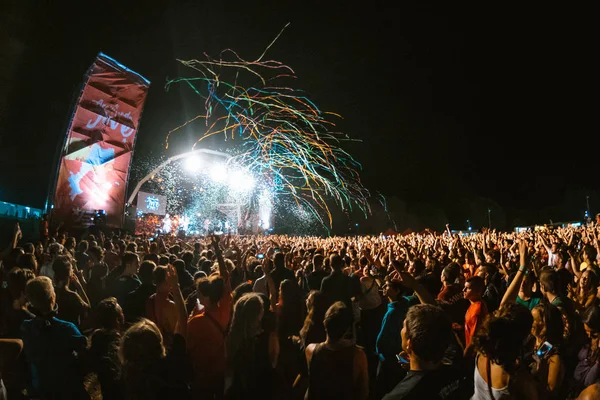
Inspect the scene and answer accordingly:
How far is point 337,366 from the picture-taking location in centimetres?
267

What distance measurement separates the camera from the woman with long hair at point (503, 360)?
2.17 meters

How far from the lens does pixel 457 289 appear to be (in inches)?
190

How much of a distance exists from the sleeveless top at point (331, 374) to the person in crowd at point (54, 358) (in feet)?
5.47

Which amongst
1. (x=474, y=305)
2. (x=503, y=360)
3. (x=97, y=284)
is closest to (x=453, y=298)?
(x=474, y=305)

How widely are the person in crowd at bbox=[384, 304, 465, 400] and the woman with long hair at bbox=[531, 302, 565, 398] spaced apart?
82 cm

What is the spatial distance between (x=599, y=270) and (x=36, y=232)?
18.3 metres

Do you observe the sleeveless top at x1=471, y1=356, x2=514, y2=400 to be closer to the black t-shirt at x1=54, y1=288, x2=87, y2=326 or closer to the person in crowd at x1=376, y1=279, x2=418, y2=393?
the person in crowd at x1=376, y1=279, x2=418, y2=393

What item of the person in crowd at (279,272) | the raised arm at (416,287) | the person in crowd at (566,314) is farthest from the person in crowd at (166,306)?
the person in crowd at (566,314)

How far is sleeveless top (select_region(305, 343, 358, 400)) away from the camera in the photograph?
8.72ft

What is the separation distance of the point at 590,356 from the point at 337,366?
5.56ft

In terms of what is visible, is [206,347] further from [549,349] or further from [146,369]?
[549,349]

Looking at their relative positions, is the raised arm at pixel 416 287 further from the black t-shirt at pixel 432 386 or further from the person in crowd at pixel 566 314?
the black t-shirt at pixel 432 386

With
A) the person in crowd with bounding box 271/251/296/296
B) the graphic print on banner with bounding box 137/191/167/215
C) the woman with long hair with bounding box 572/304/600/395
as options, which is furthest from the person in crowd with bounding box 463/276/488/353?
the graphic print on banner with bounding box 137/191/167/215

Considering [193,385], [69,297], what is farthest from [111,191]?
[193,385]
